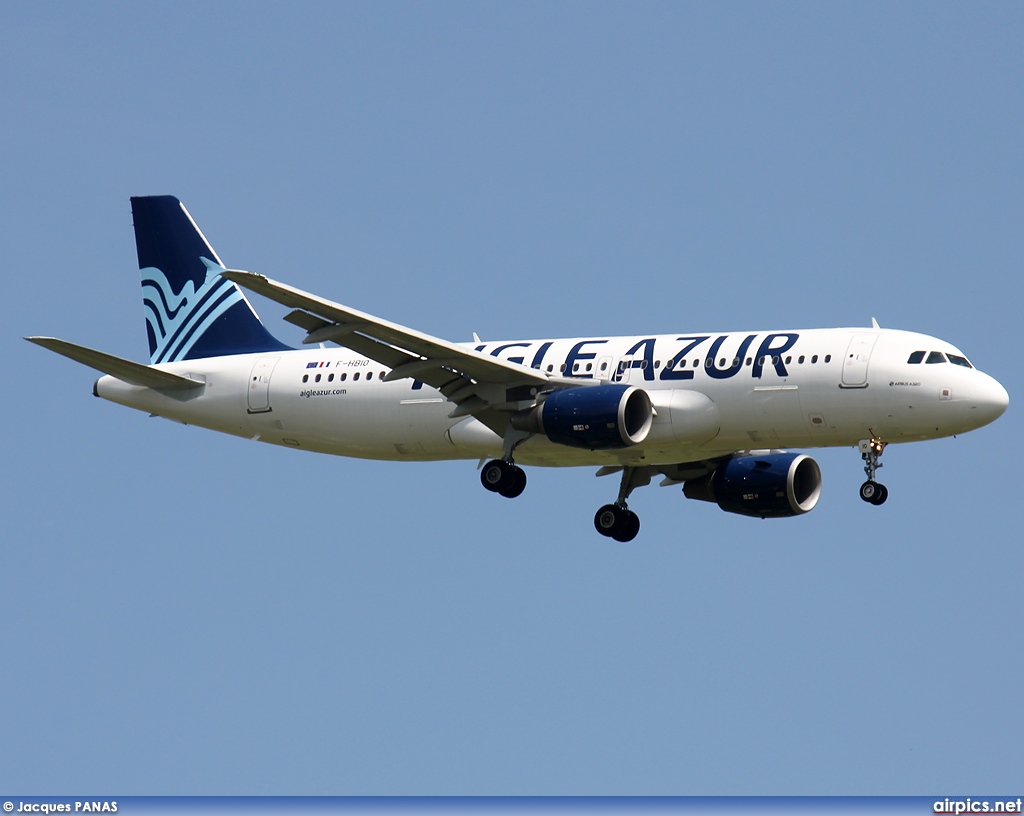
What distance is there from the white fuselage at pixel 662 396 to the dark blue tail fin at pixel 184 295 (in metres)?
1.25

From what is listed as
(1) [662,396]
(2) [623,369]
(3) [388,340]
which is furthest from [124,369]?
(1) [662,396]

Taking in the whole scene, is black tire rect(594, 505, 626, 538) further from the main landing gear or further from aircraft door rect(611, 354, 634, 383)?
the main landing gear

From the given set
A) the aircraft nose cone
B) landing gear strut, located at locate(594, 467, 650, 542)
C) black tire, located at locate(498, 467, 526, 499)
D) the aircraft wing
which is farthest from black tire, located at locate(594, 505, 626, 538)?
the aircraft nose cone

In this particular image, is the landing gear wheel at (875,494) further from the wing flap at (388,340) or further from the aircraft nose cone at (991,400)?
the wing flap at (388,340)

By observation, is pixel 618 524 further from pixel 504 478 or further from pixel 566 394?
pixel 566 394

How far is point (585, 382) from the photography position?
1843 inches

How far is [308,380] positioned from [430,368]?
5.52 m

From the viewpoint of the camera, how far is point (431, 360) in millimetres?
46031

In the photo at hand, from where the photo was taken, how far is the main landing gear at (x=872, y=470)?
44.4m

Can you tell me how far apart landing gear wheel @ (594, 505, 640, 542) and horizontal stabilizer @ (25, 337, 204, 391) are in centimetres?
1203

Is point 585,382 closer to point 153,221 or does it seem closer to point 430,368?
point 430,368

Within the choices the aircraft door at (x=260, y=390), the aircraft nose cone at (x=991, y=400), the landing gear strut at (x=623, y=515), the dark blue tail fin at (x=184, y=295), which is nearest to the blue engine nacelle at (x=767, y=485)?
the landing gear strut at (x=623, y=515)

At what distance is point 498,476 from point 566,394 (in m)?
3.26

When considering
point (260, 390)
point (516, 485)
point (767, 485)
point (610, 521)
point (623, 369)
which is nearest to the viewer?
point (623, 369)
